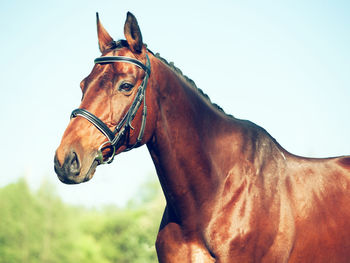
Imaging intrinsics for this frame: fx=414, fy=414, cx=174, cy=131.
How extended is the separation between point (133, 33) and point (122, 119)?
0.96m

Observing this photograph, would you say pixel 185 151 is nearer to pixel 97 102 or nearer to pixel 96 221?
pixel 97 102

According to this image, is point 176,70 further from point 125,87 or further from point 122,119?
point 122,119

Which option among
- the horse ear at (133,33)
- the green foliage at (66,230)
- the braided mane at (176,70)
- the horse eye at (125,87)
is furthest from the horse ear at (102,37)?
the green foliage at (66,230)

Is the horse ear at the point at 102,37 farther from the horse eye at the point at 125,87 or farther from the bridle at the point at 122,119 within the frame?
the horse eye at the point at 125,87

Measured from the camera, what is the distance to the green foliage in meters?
23.5

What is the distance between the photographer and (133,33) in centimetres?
438

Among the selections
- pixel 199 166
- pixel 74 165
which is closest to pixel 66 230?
pixel 199 166

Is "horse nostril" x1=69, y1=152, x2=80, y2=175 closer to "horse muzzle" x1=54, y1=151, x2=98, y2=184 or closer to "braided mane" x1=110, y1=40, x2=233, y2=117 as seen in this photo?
"horse muzzle" x1=54, y1=151, x2=98, y2=184

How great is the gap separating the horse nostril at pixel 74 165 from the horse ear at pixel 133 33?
4.48 ft

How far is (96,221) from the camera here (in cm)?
3275

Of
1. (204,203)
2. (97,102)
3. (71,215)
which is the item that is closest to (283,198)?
(204,203)

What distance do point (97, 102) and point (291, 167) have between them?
7.89ft

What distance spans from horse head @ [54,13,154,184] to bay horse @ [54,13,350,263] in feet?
0.03

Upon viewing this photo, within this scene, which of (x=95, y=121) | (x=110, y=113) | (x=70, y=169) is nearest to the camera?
(x=70, y=169)
